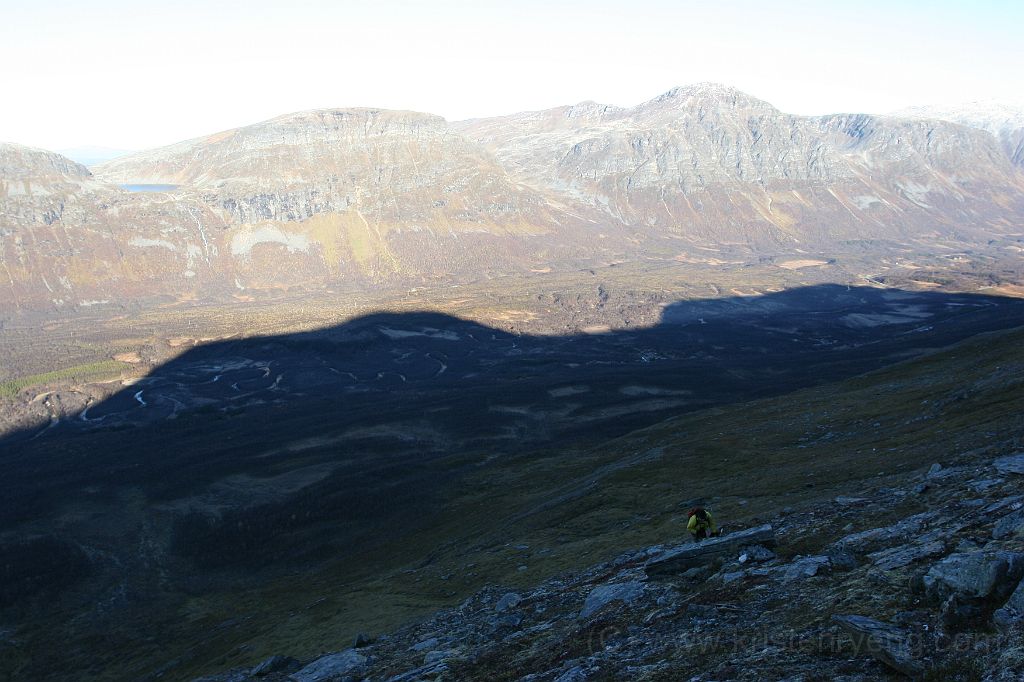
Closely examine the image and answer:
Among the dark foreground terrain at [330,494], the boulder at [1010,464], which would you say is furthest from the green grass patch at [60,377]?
the boulder at [1010,464]

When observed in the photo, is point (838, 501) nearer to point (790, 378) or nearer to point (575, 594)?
point (575, 594)

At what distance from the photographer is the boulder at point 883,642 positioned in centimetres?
1666

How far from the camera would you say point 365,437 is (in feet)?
432

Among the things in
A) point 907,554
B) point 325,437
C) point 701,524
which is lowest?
point 325,437

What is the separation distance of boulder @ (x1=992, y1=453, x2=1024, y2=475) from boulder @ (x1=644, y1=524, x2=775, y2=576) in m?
10.5

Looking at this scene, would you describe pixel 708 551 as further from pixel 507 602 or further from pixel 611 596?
pixel 507 602

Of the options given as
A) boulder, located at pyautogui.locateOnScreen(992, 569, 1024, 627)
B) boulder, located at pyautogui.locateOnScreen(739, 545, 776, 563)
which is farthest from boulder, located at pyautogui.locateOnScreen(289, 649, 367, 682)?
boulder, located at pyautogui.locateOnScreen(992, 569, 1024, 627)

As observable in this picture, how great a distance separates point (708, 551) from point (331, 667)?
19.7m

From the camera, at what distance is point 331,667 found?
3600cm

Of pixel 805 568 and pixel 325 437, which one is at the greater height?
pixel 805 568

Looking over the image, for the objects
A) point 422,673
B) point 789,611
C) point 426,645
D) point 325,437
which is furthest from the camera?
point 325,437

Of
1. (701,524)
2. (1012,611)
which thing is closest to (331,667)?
(701,524)

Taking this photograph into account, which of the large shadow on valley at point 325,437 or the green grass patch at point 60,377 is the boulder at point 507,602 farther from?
the green grass patch at point 60,377

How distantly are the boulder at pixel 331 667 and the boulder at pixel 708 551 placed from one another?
615 inches
